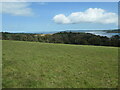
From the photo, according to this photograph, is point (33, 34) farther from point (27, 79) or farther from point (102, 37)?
point (27, 79)

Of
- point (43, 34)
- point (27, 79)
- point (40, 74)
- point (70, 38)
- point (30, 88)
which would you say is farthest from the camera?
point (43, 34)

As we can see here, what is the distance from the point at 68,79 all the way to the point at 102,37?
77.3 ft

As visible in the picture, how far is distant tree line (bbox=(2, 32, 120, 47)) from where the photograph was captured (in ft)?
86.9

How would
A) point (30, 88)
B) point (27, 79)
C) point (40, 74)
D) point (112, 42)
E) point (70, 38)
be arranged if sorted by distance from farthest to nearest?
point (70, 38)
point (112, 42)
point (40, 74)
point (27, 79)
point (30, 88)

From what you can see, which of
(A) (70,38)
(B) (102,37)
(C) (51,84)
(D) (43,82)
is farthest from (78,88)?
(A) (70,38)

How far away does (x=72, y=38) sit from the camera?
32.0 meters

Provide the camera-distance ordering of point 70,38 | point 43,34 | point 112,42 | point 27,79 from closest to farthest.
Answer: point 27,79 → point 112,42 → point 70,38 → point 43,34

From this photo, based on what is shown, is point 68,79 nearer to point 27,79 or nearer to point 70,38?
point 27,79

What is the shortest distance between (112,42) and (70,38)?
417 inches

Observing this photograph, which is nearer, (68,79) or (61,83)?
(61,83)

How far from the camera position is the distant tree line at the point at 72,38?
86.9ft

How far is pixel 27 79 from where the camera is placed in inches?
194

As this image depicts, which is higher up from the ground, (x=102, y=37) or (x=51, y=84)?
(x=102, y=37)

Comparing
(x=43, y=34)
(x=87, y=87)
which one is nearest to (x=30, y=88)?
(x=87, y=87)
